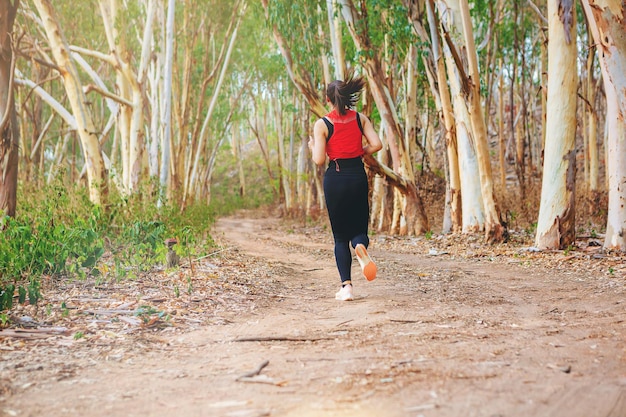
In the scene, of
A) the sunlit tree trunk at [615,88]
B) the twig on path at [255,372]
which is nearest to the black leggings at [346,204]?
the twig on path at [255,372]

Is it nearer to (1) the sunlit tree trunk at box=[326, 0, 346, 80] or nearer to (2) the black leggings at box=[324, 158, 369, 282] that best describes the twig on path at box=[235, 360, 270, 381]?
(2) the black leggings at box=[324, 158, 369, 282]

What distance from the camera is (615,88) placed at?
7.81 meters

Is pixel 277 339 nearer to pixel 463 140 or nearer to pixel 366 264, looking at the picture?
pixel 366 264

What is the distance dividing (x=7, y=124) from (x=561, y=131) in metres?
7.23

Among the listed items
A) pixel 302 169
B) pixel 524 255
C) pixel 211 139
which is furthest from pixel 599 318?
pixel 211 139

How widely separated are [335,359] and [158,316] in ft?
5.97

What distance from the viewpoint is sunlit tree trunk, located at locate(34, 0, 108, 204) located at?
10820mm

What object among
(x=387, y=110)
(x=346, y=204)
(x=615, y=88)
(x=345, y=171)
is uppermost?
(x=387, y=110)

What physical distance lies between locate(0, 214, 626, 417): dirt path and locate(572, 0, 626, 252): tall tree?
2.04 m

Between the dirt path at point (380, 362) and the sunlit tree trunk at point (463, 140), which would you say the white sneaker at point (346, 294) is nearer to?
the dirt path at point (380, 362)

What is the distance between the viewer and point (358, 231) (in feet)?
18.8

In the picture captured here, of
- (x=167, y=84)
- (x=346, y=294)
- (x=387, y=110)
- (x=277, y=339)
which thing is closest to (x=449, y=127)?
(x=387, y=110)

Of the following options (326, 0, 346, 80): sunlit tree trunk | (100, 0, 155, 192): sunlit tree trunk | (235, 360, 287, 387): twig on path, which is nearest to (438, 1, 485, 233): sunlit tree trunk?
(326, 0, 346, 80): sunlit tree trunk

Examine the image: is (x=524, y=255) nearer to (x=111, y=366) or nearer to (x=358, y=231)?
(x=358, y=231)
